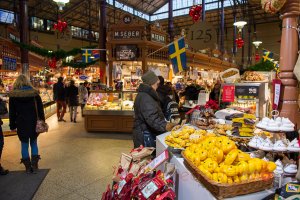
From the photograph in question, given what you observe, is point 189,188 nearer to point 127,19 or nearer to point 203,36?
point 203,36

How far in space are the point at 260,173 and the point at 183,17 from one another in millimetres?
29059

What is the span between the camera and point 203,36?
664 cm

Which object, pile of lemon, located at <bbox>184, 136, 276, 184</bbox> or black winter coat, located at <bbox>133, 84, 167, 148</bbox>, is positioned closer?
pile of lemon, located at <bbox>184, 136, 276, 184</bbox>

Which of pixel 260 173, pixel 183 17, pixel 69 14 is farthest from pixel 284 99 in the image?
pixel 183 17

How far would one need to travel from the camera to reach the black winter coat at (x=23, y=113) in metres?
4.59

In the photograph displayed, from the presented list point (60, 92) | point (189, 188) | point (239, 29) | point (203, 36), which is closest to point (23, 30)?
point (60, 92)

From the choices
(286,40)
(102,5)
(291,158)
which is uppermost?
(102,5)

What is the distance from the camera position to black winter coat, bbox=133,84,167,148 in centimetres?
330

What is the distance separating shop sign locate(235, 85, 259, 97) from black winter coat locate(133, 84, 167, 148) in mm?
1812

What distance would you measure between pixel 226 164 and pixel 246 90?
9.71 ft

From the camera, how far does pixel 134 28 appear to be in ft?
30.1

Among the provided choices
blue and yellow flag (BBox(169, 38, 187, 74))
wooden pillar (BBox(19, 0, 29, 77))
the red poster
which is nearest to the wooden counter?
blue and yellow flag (BBox(169, 38, 187, 74))

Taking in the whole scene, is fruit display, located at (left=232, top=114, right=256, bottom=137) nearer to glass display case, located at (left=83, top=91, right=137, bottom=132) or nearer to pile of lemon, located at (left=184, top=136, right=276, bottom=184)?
pile of lemon, located at (left=184, top=136, right=276, bottom=184)

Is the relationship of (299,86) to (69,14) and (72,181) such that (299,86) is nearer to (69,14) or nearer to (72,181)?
(72,181)
